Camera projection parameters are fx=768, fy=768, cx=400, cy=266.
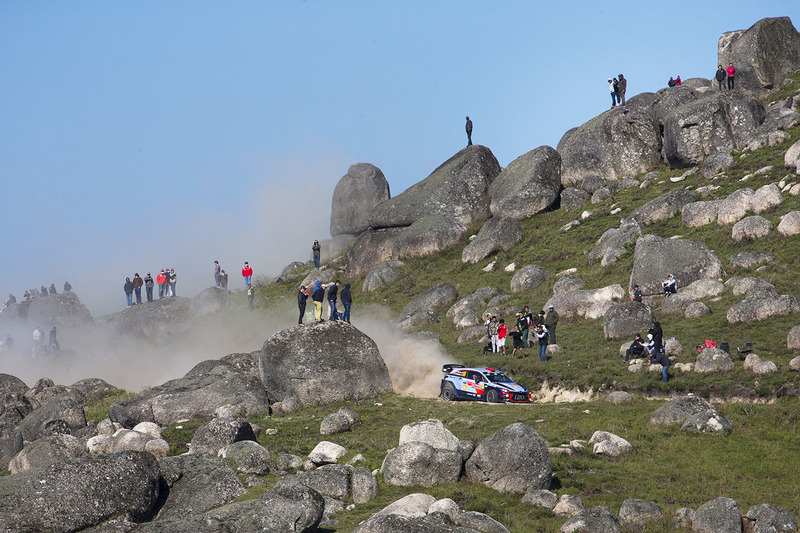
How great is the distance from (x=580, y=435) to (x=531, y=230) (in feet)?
136

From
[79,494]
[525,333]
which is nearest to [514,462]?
[79,494]

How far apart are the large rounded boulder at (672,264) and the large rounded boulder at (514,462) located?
26.3 metres

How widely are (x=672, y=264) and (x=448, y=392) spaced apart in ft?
58.7

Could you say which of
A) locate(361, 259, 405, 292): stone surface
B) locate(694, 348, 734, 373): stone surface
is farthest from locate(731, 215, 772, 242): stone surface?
locate(361, 259, 405, 292): stone surface

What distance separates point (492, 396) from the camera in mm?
34719

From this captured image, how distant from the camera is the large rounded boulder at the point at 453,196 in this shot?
2862 inches

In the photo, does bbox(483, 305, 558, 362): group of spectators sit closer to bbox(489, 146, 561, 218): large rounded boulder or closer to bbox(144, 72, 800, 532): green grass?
bbox(144, 72, 800, 532): green grass

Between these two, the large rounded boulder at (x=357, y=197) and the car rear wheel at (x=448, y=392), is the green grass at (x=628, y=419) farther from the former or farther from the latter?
the large rounded boulder at (x=357, y=197)

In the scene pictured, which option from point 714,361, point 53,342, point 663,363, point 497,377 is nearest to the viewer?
point 714,361

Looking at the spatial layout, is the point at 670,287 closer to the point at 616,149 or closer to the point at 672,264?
the point at 672,264

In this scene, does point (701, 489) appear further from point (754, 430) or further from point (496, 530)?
point (496, 530)

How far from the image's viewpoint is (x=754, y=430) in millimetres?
25391

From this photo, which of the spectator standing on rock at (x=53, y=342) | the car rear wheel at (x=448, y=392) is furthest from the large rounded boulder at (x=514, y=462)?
the spectator standing on rock at (x=53, y=342)

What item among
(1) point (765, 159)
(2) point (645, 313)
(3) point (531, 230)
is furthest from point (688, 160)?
(2) point (645, 313)
